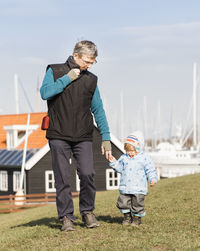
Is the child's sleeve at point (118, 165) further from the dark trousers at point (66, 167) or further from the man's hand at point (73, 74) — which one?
the man's hand at point (73, 74)

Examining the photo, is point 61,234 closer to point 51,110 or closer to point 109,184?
point 51,110

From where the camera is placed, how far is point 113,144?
3381cm

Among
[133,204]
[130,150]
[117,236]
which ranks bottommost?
[117,236]

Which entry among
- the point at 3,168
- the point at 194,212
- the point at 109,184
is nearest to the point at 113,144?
the point at 109,184

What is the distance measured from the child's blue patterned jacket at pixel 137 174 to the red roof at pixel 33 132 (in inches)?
1021

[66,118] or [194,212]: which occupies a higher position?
[66,118]

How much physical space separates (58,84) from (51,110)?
1.52 feet

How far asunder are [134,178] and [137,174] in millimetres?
74

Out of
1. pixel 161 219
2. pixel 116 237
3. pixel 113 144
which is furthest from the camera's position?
pixel 113 144

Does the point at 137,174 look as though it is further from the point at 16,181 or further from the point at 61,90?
the point at 16,181

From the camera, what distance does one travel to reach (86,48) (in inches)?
269

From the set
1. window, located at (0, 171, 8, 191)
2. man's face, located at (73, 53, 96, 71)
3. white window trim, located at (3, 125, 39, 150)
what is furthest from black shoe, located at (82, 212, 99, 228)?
white window trim, located at (3, 125, 39, 150)

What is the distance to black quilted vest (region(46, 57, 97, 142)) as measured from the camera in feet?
22.8

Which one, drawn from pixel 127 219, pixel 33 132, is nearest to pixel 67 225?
pixel 127 219
